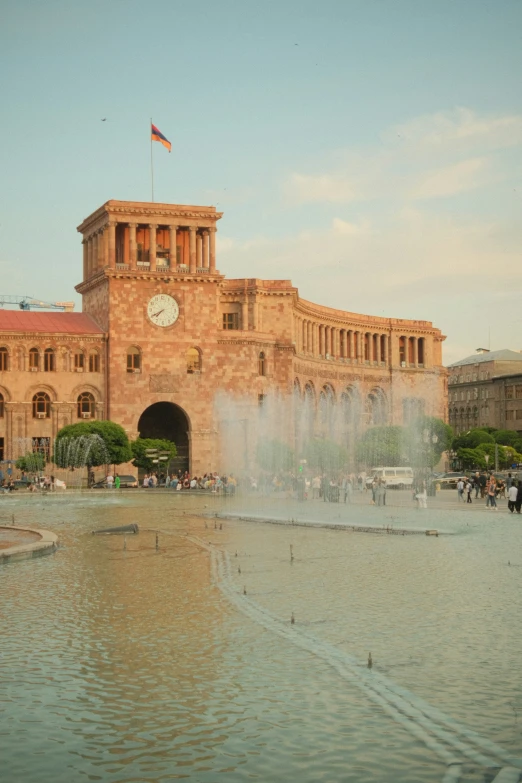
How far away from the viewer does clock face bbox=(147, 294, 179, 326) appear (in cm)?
7000

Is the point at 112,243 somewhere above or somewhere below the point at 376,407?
above

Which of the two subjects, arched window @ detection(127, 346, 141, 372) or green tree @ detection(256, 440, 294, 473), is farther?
arched window @ detection(127, 346, 141, 372)

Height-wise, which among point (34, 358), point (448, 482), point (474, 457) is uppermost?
point (34, 358)

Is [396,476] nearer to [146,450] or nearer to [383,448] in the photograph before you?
[383,448]

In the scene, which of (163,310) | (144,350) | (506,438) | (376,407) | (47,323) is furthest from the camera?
(506,438)

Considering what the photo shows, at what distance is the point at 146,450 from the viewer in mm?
64625

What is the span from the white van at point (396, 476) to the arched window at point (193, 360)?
13.7 m

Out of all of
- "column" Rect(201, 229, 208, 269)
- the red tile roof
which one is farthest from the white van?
the red tile roof

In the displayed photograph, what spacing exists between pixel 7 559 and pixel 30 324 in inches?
2060

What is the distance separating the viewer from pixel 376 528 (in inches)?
1089

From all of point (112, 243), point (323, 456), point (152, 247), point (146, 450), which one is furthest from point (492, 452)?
point (112, 243)

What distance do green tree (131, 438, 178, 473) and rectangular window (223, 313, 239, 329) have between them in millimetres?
17925

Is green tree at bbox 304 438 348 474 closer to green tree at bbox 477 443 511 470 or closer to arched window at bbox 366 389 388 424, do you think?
green tree at bbox 477 443 511 470

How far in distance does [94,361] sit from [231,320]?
1542cm
